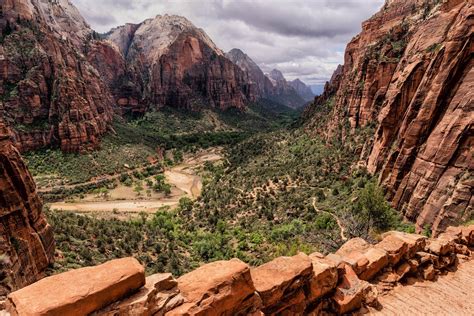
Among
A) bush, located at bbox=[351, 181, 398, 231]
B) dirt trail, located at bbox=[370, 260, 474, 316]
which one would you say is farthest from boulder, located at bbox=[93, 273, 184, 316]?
bush, located at bbox=[351, 181, 398, 231]

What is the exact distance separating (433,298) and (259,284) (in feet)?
26.2

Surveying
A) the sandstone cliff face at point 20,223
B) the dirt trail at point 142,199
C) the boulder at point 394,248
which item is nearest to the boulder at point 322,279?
the boulder at point 394,248

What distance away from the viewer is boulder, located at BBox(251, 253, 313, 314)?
9227 mm

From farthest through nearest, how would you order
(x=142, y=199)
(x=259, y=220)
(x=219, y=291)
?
(x=142, y=199) → (x=259, y=220) → (x=219, y=291)

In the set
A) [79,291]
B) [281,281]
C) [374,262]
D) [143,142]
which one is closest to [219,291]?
[281,281]

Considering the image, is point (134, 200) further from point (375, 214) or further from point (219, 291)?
point (219, 291)

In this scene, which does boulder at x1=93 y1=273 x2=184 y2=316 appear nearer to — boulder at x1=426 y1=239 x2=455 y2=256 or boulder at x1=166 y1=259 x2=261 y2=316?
boulder at x1=166 y1=259 x2=261 y2=316

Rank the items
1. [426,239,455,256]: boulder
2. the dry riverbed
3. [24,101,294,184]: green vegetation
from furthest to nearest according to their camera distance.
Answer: [24,101,294,184]: green vegetation
the dry riverbed
[426,239,455,256]: boulder

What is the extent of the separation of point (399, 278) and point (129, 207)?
6586 cm

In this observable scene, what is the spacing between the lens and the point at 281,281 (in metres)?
9.41

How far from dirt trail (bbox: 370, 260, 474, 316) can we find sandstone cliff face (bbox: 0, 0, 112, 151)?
95.9 m

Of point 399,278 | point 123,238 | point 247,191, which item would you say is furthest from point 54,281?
point 247,191

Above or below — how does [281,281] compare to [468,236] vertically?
above

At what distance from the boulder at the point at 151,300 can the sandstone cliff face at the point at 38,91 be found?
303 feet
